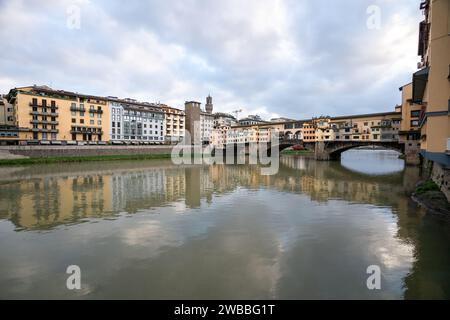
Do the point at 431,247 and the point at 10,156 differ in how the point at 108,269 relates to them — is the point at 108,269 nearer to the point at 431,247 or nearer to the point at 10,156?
the point at 431,247

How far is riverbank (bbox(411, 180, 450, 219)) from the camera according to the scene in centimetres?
1533

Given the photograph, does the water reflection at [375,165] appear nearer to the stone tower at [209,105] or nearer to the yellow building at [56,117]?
the yellow building at [56,117]

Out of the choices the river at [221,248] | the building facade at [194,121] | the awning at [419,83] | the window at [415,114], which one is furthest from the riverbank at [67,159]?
the window at [415,114]

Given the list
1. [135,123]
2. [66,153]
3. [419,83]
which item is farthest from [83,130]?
[419,83]

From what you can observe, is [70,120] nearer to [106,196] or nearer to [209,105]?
[106,196]

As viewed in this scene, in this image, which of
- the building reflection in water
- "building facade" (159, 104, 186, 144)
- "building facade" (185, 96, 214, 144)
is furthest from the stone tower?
the building reflection in water

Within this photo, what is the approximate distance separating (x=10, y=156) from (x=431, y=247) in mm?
62984

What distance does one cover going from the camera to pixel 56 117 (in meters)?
67.7

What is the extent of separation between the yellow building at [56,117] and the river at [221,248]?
5429cm

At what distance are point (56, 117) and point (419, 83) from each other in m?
78.0

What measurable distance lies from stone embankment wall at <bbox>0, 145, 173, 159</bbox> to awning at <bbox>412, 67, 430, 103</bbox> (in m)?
63.8

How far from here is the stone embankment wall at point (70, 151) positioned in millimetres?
49156

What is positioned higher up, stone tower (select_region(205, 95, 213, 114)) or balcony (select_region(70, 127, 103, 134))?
stone tower (select_region(205, 95, 213, 114))

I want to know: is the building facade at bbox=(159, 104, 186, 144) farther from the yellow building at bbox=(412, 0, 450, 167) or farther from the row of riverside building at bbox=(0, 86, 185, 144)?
the yellow building at bbox=(412, 0, 450, 167)
